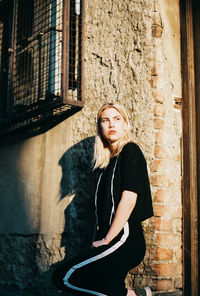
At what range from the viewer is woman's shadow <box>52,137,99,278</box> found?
3.54 meters

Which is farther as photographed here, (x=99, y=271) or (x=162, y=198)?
(x=162, y=198)

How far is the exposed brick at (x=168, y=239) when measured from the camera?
3029mm

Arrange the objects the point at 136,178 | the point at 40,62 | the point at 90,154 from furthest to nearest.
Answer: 1. the point at 40,62
2. the point at 90,154
3. the point at 136,178

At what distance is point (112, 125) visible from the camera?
9.71ft

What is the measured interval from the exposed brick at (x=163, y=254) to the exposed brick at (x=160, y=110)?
1.05 meters

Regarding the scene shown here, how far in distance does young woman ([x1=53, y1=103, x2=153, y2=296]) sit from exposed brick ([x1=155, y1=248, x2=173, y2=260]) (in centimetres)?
26

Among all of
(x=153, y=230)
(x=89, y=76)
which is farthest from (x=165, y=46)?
(x=153, y=230)

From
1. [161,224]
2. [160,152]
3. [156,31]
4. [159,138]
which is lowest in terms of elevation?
[161,224]

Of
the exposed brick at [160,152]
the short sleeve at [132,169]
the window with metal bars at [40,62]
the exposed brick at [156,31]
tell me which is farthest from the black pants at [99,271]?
the exposed brick at [156,31]

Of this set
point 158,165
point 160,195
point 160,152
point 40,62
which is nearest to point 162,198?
point 160,195

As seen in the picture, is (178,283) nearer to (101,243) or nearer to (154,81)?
(101,243)

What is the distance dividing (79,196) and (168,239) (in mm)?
973

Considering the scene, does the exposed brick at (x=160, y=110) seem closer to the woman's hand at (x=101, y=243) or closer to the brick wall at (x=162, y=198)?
the brick wall at (x=162, y=198)

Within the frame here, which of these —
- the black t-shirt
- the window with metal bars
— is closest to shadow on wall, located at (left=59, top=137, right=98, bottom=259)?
the window with metal bars
